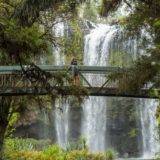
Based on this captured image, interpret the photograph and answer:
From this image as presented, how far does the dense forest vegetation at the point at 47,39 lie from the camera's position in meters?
9.48

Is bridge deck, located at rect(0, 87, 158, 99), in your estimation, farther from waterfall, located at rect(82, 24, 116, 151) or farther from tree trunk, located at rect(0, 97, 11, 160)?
waterfall, located at rect(82, 24, 116, 151)

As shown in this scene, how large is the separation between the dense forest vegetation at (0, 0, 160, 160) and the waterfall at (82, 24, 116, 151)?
4762 mm

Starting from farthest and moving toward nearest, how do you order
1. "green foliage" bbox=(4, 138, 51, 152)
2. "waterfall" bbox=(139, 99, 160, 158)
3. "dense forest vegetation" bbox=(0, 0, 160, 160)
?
"waterfall" bbox=(139, 99, 160, 158)
"green foliage" bbox=(4, 138, 51, 152)
"dense forest vegetation" bbox=(0, 0, 160, 160)

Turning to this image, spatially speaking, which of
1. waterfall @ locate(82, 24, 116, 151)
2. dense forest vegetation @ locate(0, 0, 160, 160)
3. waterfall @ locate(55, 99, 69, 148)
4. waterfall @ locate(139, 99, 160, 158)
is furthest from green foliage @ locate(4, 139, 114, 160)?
waterfall @ locate(55, 99, 69, 148)

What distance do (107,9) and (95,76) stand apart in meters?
7.04

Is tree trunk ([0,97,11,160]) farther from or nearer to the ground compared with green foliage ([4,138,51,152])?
farther from the ground

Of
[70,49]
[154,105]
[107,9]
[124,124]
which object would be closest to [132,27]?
[107,9]

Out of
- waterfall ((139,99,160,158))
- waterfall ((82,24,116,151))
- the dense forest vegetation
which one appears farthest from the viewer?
waterfall ((82,24,116,151))

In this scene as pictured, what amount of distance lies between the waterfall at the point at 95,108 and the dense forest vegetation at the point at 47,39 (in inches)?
187

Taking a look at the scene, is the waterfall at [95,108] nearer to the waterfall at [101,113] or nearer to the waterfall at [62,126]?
the waterfall at [101,113]

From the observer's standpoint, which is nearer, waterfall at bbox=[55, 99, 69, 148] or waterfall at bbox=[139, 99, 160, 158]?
waterfall at bbox=[139, 99, 160, 158]

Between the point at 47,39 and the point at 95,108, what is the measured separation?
65.3 ft

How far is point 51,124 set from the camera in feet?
117

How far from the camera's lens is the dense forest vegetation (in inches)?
373
